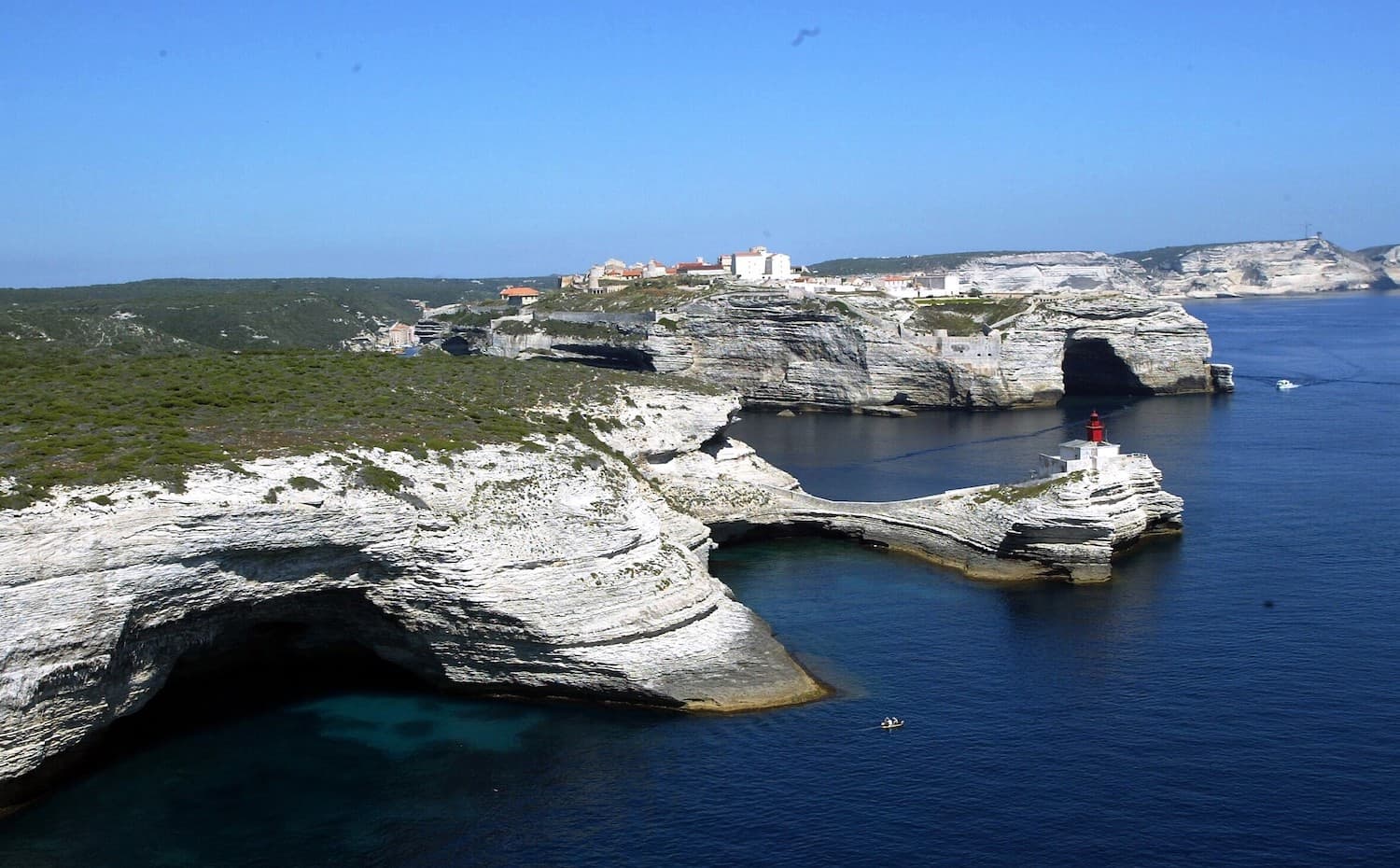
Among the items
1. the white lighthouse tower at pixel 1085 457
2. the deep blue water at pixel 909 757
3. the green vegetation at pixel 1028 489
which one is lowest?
the deep blue water at pixel 909 757

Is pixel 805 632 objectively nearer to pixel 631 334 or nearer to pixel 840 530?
pixel 840 530

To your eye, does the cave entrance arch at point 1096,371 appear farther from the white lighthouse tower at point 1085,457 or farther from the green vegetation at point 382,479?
the green vegetation at point 382,479

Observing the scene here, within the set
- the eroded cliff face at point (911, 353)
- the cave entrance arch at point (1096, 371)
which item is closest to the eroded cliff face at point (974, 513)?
the eroded cliff face at point (911, 353)

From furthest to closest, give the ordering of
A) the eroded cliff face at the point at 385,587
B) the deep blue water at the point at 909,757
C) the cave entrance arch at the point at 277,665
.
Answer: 1. the cave entrance arch at the point at 277,665
2. the eroded cliff face at the point at 385,587
3. the deep blue water at the point at 909,757

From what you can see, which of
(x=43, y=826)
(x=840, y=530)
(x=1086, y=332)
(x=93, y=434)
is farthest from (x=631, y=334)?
(x=43, y=826)

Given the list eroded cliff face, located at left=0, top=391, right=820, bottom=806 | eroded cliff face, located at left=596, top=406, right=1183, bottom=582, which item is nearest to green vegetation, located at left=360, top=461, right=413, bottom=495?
eroded cliff face, located at left=0, top=391, right=820, bottom=806

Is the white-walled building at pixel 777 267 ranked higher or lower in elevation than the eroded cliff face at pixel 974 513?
higher

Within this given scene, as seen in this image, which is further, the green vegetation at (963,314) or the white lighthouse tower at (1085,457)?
the green vegetation at (963,314)

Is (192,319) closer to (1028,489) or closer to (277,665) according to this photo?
(277,665)
